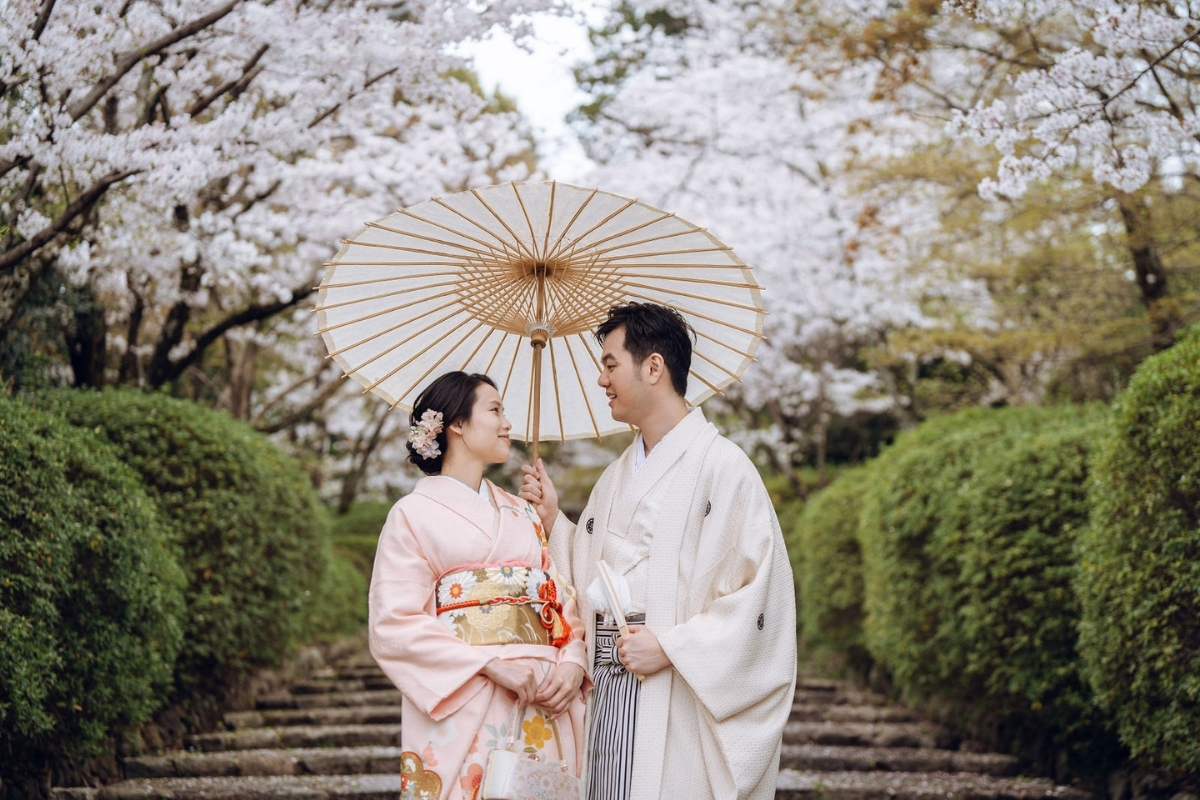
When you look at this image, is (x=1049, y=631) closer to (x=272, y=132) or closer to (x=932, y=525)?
(x=932, y=525)

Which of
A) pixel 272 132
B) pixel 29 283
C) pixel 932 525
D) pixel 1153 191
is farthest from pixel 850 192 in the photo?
pixel 29 283

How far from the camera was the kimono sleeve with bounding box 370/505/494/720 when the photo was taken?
9.46 ft

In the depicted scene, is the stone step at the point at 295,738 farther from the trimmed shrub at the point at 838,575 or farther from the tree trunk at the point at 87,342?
the trimmed shrub at the point at 838,575

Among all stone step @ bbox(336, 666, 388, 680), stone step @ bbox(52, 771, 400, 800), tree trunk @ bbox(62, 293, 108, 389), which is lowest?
stone step @ bbox(52, 771, 400, 800)

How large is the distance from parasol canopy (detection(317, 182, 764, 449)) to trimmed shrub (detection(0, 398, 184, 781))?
1.84 m

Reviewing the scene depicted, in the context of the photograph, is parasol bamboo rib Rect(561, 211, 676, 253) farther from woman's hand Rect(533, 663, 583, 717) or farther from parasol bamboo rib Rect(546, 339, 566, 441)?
woman's hand Rect(533, 663, 583, 717)

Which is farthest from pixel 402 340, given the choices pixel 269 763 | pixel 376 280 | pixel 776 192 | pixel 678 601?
pixel 776 192

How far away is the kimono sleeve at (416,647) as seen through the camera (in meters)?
2.88

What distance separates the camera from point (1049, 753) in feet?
19.2

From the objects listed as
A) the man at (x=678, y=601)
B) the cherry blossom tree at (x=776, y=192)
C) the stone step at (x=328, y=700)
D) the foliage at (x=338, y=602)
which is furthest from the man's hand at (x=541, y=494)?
the cherry blossom tree at (x=776, y=192)

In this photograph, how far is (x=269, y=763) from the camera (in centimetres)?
574

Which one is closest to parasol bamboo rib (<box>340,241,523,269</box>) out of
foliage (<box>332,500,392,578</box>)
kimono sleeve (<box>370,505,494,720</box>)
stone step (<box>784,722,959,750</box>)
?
kimono sleeve (<box>370,505,494,720</box>)

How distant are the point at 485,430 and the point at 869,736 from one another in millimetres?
4502

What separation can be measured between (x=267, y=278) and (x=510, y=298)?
14.3 feet
